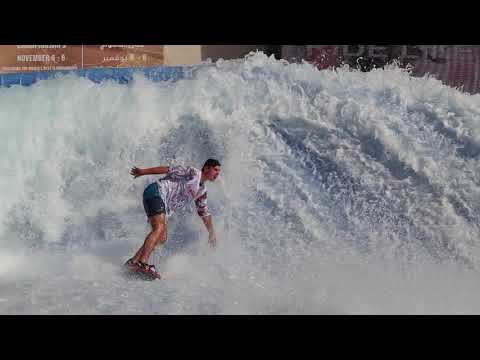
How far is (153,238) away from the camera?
162 inches

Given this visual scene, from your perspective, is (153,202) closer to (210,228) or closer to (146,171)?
(146,171)

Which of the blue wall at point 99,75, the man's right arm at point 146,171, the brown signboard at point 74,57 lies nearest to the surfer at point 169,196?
the man's right arm at point 146,171

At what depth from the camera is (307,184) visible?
4992 mm

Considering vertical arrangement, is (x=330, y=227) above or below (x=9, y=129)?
below

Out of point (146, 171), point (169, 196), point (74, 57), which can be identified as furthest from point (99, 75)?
point (146, 171)

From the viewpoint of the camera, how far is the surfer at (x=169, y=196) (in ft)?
13.6

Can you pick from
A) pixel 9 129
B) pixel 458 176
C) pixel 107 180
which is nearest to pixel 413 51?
pixel 458 176

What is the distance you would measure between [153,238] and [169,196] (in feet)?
1.13

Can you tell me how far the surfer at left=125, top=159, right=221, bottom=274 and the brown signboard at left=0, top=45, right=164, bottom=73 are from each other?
4.17 meters

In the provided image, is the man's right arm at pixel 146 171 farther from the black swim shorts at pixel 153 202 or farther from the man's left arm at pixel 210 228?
the man's left arm at pixel 210 228

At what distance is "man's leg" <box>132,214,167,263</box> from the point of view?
4094 millimetres

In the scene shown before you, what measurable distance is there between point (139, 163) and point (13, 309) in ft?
6.34

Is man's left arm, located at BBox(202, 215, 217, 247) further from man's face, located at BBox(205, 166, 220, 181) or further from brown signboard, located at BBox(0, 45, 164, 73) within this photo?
brown signboard, located at BBox(0, 45, 164, 73)

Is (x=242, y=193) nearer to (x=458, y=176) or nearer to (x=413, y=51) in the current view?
(x=458, y=176)
